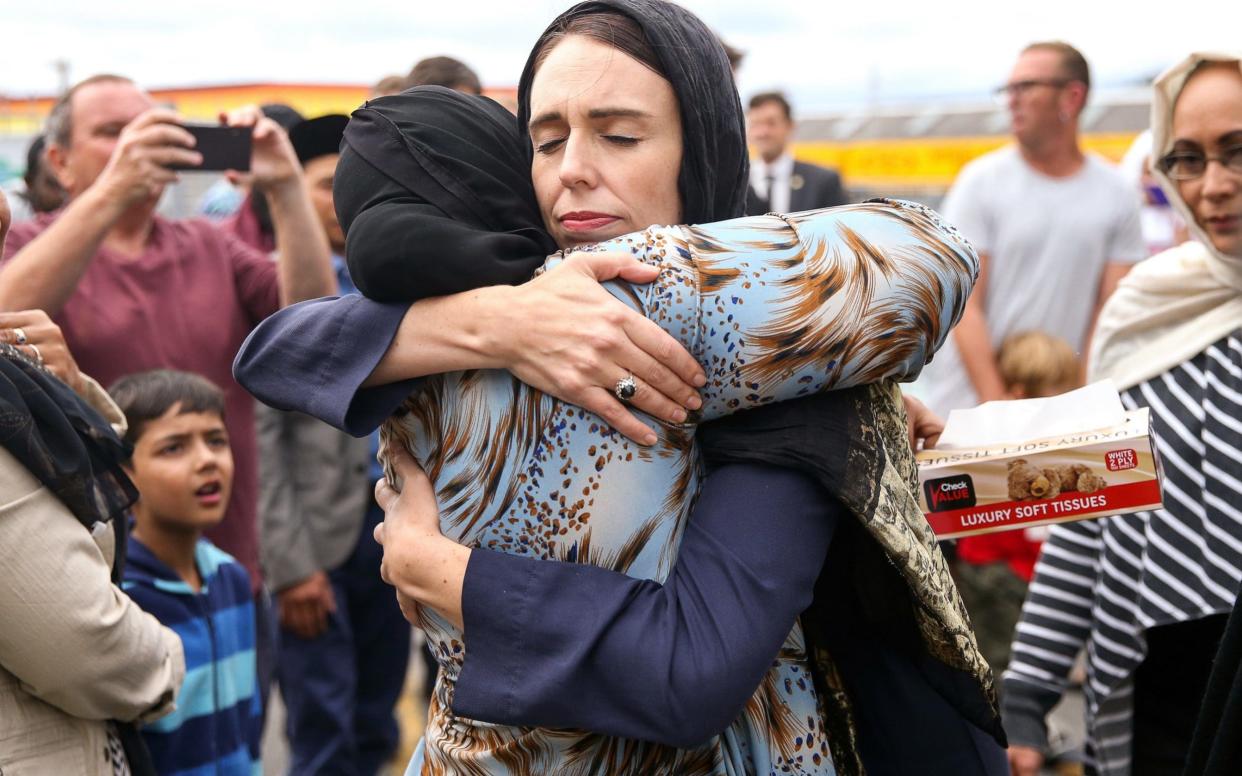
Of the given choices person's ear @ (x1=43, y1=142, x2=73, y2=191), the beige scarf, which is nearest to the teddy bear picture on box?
the beige scarf

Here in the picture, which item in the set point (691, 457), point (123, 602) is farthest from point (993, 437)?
point (123, 602)

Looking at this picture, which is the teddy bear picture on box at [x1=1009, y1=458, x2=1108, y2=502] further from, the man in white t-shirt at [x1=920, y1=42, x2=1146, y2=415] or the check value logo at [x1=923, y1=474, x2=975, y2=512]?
the man in white t-shirt at [x1=920, y1=42, x2=1146, y2=415]

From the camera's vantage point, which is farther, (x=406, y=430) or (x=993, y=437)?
(x=993, y=437)

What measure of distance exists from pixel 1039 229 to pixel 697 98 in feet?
12.2

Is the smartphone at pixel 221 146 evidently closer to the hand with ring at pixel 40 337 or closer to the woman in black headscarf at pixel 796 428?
the hand with ring at pixel 40 337

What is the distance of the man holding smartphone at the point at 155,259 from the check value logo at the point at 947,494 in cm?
213

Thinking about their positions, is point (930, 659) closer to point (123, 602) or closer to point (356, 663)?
point (123, 602)

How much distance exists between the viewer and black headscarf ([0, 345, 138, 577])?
1871mm

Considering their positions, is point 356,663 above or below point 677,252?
below

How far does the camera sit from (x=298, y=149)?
407 cm

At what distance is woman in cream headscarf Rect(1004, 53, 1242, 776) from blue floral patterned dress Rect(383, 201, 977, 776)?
39.2 inches

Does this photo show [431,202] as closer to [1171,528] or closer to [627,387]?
[627,387]

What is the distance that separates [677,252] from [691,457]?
236mm

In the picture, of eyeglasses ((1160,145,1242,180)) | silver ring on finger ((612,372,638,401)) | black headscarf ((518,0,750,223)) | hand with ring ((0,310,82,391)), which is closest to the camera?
silver ring on finger ((612,372,638,401))
